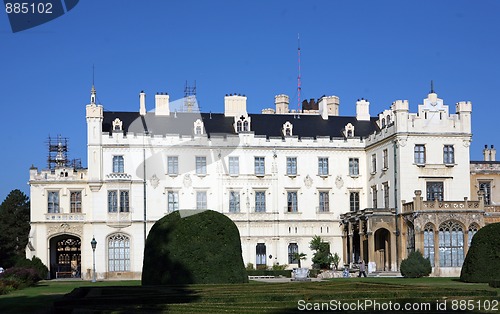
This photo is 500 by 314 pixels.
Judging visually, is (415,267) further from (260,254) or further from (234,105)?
(234,105)

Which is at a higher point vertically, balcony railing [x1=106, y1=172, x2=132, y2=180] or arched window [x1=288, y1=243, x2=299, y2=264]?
balcony railing [x1=106, y1=172, x2=132, y2=180]

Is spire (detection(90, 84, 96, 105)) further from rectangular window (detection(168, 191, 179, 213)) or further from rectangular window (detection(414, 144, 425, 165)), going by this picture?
rectangular window (detection(414, 144, 425, 165))

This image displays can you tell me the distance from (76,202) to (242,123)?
14622 millimetres

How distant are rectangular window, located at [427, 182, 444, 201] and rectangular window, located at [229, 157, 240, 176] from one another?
15.1m

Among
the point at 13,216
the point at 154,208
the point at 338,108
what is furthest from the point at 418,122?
the point at 13,216

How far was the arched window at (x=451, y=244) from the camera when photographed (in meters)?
56.2

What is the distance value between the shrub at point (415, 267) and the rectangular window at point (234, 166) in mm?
19058

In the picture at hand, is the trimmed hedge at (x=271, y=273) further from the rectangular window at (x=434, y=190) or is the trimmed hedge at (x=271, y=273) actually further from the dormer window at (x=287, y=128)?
the dormer window at (x=287, y=128)

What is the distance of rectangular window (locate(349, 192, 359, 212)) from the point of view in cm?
6650

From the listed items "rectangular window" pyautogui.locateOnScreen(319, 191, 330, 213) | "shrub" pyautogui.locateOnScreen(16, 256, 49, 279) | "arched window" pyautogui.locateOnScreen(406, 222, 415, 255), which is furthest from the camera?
"rectangular window" pyautogui.locateOnScreen(319, 191, 330, 213)

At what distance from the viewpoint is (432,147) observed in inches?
2397

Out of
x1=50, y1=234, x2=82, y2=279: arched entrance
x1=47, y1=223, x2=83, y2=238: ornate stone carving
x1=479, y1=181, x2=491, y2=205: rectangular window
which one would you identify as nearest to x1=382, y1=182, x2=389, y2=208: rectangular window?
x1=479, y1=181, x2=491, y2=205: rectangular window

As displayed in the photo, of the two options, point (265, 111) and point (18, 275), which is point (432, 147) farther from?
point (18, 275)

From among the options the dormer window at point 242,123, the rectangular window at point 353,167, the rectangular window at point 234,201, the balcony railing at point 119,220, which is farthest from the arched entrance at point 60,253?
the rectangular window at point 353,167
